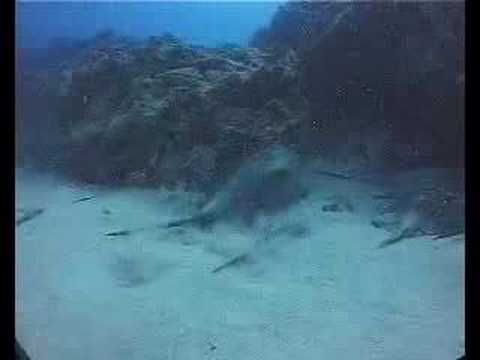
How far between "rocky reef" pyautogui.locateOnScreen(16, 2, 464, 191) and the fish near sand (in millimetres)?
25

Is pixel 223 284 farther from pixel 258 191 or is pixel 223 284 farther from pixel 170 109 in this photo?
pixel 170 109

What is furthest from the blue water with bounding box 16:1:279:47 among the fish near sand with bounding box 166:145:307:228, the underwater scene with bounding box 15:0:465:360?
the fish near sand with bounding box 166:145:307:228

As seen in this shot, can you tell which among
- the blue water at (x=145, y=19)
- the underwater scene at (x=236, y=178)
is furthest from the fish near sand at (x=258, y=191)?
the blue water at (x=145, y=19)

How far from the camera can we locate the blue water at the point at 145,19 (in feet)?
4.95

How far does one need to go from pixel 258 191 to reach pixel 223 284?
202mm

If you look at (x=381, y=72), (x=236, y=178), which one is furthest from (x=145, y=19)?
(x=381, y=72)

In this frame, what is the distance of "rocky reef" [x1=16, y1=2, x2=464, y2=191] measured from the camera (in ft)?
4.93

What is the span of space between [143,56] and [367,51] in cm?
46

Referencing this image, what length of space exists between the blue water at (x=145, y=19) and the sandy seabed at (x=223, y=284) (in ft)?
1.01

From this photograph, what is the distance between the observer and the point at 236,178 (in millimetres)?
1519

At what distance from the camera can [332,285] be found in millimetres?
1472

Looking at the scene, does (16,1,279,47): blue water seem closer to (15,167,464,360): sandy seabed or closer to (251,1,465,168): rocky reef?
(251,1,465,168): rocky reef
